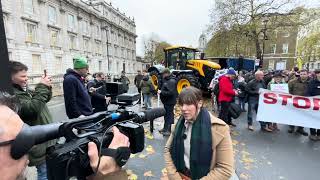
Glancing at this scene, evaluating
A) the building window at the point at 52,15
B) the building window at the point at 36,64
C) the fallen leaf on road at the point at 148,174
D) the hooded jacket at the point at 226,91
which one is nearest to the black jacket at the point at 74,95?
the fallen leaf on road at the point at 148,174

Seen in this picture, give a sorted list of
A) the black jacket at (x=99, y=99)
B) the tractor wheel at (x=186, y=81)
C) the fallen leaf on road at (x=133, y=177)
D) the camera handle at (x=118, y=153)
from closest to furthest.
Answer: the camera handle at (x=118, y=153)
the fallen leaf on road at (x=133, y=177)
the black jacket at (x=99, y=99)
the tractor wheel at (x=186, y=81)

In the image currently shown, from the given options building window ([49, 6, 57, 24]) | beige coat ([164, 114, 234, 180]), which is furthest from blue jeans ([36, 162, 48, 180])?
building window ([49, 6, 57, 24])

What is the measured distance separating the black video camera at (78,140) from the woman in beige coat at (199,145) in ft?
3.19

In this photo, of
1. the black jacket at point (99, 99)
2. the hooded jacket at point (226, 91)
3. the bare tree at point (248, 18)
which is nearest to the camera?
the black jacket at point (99, 99)

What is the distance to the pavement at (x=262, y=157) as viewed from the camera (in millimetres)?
4613

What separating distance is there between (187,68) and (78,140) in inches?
570

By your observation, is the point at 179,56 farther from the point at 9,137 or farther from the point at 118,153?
the point at 9,137

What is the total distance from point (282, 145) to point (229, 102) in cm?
190

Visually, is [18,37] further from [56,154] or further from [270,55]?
[270,55]

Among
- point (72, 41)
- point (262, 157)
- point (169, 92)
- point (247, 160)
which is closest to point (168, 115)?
point (169, 92)

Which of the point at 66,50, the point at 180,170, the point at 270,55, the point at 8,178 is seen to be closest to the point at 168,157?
the point at 180,170

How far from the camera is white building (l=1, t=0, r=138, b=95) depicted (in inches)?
1118

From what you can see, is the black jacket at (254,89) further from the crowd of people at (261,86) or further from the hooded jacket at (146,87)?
the hooded jacket at (146,87)

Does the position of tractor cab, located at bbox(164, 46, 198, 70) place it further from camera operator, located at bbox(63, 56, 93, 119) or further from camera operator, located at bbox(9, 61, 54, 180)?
camera operator, located at bbox(9, 61, 54, 180)
